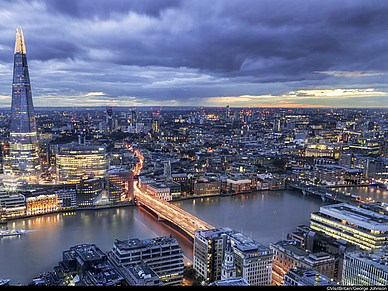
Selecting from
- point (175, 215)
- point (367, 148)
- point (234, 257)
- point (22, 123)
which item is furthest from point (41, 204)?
point (367, 148)

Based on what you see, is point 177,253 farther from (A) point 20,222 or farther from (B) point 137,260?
(A) point 20,222

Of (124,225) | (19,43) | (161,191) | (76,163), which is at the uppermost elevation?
(19,43)

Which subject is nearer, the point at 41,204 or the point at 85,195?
the point at 41,204

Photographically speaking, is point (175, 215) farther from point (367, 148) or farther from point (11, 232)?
point (367, 148)

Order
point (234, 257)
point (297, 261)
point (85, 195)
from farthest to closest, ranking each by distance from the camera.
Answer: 1. point (85, 195)
2. point (297, 261)
3. point (234, 257)

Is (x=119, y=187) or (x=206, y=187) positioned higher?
(x=119, y=187)

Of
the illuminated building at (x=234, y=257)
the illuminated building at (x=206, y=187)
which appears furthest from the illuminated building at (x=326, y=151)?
the illuminated building at (x=234, y=257)

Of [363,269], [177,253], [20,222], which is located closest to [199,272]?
[177,253]
